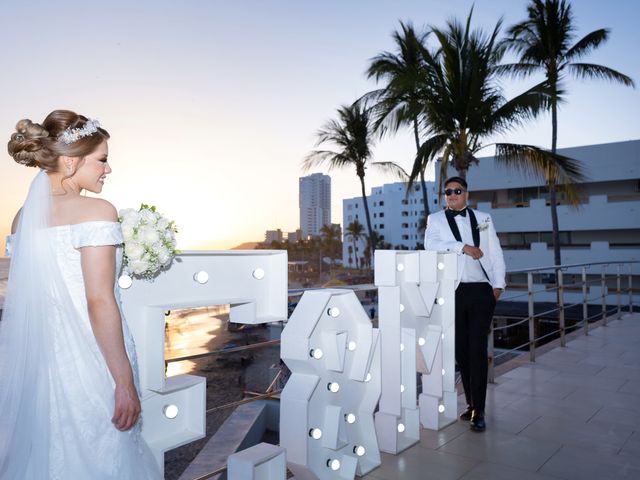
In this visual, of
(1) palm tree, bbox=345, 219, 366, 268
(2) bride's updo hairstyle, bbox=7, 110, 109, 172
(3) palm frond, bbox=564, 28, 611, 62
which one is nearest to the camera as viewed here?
(2) bride's updo hairstyle, bbox=7, 110, 109, 172

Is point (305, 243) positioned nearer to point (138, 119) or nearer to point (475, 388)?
point (138, 119)

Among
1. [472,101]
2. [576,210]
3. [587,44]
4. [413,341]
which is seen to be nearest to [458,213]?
[413,341]

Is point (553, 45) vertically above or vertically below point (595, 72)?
above

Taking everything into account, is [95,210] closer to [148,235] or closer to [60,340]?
[148,235]

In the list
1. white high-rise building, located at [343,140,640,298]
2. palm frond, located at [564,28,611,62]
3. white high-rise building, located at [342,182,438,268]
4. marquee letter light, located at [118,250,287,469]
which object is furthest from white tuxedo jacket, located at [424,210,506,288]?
white high-rise building, located at [342,182,438,268]

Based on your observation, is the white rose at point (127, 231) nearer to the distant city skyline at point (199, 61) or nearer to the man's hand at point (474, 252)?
the distant city skyline at point (199, 61)

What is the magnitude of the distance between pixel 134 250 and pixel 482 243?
302 cm

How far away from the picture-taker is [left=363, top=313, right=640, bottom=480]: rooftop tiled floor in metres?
2.99

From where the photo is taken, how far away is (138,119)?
1311 cm

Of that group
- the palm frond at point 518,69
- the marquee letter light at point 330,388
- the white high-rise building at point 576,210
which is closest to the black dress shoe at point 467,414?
the marquee letter light at point 330,388

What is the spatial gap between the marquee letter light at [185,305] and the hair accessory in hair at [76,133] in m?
0.54

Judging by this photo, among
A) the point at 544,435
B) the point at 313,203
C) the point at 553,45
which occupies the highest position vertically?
the point at 313,203

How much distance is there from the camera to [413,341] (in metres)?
3.41

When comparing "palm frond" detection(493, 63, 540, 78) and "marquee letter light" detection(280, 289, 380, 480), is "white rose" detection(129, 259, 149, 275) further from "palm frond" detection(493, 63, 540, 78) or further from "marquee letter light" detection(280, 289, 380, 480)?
"palm frond" detection(493, 63, 540, 78)
